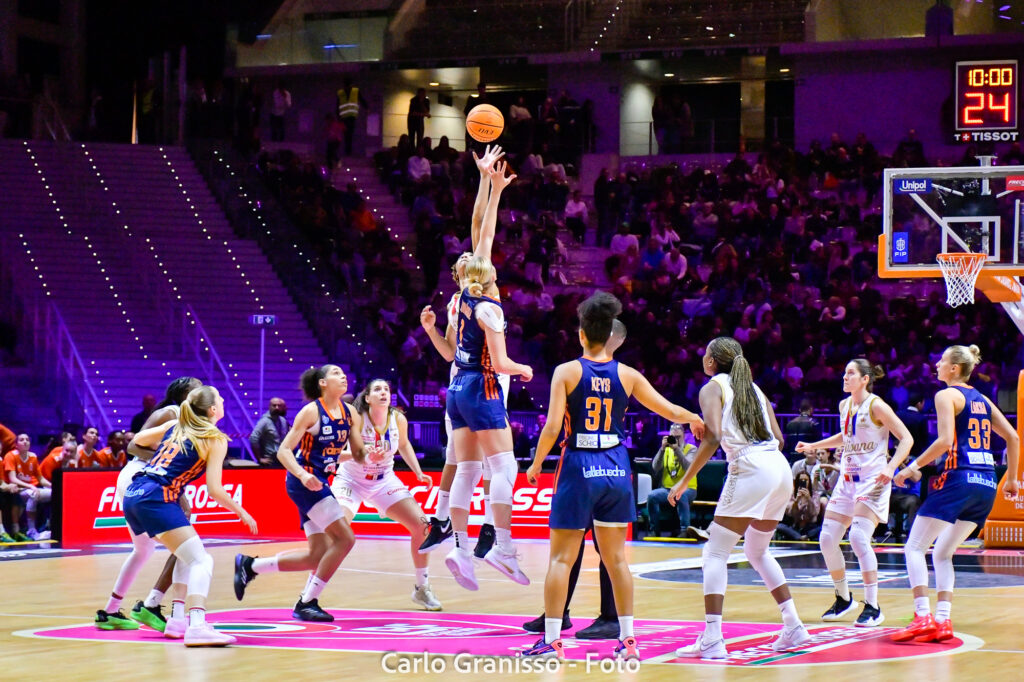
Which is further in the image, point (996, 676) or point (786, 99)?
point (786, 99)

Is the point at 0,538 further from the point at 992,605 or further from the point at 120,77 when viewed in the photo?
the point at 120,77

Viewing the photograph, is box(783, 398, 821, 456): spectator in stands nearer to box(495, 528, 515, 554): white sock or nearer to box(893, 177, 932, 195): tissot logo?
box(893, 177, 932, 195): tissot logo

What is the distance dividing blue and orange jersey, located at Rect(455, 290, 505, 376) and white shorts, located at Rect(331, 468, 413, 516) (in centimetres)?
184

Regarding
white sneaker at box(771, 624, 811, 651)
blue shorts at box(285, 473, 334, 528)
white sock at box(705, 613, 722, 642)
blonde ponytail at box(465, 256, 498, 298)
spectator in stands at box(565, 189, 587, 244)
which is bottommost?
white sneaker at box(771, 624, 811, 651)

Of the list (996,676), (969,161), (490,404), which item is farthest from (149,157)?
(996,676)

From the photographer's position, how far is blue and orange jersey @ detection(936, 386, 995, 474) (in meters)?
10.2

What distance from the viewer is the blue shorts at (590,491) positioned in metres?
8.51

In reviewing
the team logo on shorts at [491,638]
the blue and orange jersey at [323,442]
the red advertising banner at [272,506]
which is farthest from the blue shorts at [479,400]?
the red advertising banner at [272,506]

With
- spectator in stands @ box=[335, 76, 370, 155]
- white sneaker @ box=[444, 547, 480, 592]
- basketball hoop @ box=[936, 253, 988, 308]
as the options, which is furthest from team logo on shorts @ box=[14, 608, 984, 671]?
spectator in stands @ box=[335, 76, 370, 155]

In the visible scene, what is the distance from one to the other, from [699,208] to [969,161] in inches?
189

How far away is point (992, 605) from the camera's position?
481 inches

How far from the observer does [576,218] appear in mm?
27203

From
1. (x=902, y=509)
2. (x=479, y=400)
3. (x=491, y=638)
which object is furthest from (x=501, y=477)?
(x=902, y=509)

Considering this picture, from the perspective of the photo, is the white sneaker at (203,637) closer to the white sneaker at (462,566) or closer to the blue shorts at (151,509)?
the blue shorts at (151,509)
